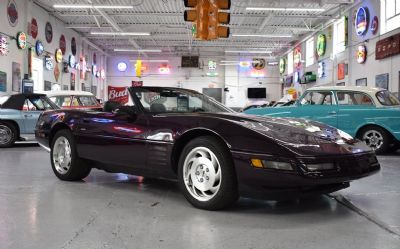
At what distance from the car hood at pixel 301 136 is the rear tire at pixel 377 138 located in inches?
217

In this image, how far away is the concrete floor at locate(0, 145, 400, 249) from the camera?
3.16 meters

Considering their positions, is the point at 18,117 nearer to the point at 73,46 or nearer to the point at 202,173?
the point at 202,173

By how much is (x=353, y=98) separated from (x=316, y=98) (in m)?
0.80

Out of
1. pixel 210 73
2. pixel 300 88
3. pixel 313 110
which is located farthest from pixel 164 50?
pixel 313 110

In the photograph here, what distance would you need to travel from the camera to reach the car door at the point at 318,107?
983 cm

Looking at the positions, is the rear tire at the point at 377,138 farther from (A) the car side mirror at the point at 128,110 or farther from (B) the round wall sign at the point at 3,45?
(B) the round wall sign at the point at 3,45

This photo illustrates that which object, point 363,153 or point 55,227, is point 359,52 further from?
point 55,227

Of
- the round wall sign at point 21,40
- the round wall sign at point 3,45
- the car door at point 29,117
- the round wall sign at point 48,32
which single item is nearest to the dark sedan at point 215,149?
the car door at point 29,117

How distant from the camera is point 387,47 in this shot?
52.1 feet

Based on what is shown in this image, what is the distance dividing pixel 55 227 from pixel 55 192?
4.88 ft

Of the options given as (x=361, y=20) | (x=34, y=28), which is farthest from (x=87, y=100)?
(x=361, y=20)

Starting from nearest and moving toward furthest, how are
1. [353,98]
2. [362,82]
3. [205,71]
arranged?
[353,98]
[362,82]
[205,71]

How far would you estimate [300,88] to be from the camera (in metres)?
29.5

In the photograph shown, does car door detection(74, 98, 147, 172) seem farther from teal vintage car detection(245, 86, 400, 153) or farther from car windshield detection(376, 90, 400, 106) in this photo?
car windshield detection(376, 90, 400, 106)
